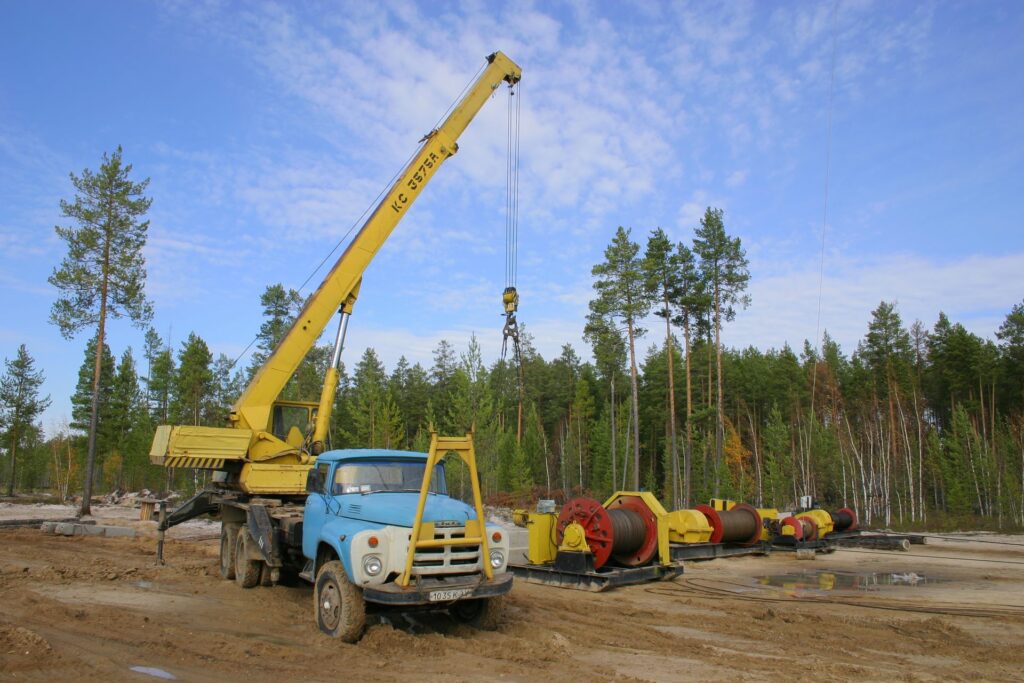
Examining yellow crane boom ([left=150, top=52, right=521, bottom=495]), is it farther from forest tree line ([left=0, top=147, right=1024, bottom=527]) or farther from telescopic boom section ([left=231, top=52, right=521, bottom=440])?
forest tree line ([left=0, top=147, right=1024, bottom=527])

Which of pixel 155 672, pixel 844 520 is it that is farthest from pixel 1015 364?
pixel 155 672

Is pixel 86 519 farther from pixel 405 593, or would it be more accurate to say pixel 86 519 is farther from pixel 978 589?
pixel 978 589

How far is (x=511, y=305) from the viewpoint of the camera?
15.5m

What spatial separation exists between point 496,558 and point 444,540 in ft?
3.08

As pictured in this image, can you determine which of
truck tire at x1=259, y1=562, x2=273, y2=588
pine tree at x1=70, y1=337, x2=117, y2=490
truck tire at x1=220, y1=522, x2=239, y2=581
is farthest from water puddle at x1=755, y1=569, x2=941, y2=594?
pine tree at x1=70, y1=337, x2=117, y2=490

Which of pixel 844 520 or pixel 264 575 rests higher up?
pixel 844 520

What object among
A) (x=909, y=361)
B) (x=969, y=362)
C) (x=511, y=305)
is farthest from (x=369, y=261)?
(x=909, y=361)

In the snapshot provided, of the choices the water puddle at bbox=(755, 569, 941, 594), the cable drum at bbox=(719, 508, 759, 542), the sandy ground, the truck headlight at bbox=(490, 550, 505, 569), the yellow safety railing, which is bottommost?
the water puddle at bbox=(755, 569, 941, 594)

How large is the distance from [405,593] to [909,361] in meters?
59.2

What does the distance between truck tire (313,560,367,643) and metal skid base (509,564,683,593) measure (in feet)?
19.2

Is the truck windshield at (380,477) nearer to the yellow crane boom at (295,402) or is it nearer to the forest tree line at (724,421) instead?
the yellow crane boom at (295,402)

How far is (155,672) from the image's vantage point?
649 centimetres

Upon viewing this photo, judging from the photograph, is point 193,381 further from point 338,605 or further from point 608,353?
point 338,605

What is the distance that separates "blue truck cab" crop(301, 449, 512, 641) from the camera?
7605 millimetres
